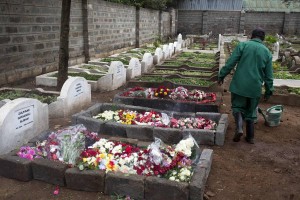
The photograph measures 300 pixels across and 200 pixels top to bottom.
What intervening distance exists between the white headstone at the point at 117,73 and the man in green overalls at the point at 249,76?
440cm

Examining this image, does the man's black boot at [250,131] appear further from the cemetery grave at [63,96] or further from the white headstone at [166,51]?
the white headstone at [166,51]

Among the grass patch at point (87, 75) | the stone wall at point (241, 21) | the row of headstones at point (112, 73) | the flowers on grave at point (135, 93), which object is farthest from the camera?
the stone wall at point (241, 21)

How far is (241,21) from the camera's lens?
3234cm

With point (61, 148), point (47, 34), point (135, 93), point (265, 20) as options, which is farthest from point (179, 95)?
point (265, 20)

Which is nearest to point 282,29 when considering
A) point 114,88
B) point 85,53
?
point 85,53

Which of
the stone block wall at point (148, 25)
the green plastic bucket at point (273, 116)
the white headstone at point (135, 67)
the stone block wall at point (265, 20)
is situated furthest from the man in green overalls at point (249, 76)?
the stone block wall at point (265, 20)

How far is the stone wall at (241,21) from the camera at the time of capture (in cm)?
3225

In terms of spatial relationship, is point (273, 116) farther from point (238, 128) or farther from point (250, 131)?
point (238, 128)

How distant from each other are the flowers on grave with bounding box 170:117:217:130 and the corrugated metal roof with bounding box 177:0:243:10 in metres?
30.0

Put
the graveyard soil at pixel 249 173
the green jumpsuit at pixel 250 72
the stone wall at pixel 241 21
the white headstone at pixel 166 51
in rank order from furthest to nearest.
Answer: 1. the stone wall at pixel 241 21
2. the white headstone at pixel 166 51
3. the green jumpsuit at pixel 250 72
4. the graveyard soil at pixel 249 173

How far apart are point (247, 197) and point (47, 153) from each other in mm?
2770

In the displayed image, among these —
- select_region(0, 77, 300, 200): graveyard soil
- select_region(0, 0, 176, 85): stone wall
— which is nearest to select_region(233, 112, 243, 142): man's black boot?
select_region(0, 77, 300, 200): graveyard soil

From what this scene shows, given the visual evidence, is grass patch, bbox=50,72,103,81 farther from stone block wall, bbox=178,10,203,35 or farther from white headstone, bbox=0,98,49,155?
stone block wall, bbox=178,10,203,35

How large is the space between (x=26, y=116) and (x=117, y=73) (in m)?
4.65
